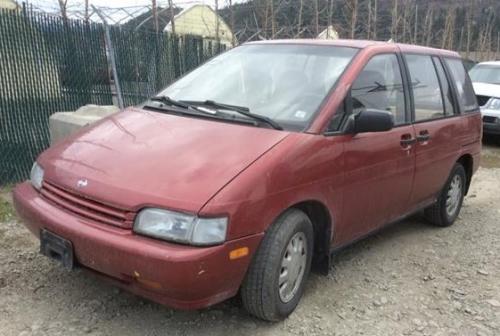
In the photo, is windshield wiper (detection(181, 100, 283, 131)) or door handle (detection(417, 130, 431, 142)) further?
door handle (detection(417, 130, 431, 142))

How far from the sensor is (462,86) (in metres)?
5.70

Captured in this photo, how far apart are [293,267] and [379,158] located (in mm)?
1151

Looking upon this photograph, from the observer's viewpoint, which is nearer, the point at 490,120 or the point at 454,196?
the point at 454,196

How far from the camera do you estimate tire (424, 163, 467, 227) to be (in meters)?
5.59

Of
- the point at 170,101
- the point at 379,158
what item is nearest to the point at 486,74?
the point at 379,158

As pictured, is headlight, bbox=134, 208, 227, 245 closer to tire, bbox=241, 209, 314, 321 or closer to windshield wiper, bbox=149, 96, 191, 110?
tire, bbox=241, 209, 314, 321

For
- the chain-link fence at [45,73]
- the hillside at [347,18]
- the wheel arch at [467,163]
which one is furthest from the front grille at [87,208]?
the hillside at [347,18]

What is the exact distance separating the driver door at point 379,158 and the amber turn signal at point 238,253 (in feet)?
3.50

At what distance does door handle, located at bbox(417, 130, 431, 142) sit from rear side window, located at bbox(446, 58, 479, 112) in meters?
0.95

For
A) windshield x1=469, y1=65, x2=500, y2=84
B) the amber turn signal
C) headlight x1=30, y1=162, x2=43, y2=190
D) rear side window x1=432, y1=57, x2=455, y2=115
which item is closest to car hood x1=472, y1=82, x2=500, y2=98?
windshield x1=469, y1=65, x2=500, y2=84

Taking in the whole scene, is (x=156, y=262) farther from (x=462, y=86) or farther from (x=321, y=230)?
(x=462, y=86)

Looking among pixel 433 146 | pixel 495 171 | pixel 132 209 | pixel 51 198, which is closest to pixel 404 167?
pixel 433 146

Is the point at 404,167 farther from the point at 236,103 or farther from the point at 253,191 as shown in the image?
the point at 253,191

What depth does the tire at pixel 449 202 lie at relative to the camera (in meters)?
5.59
